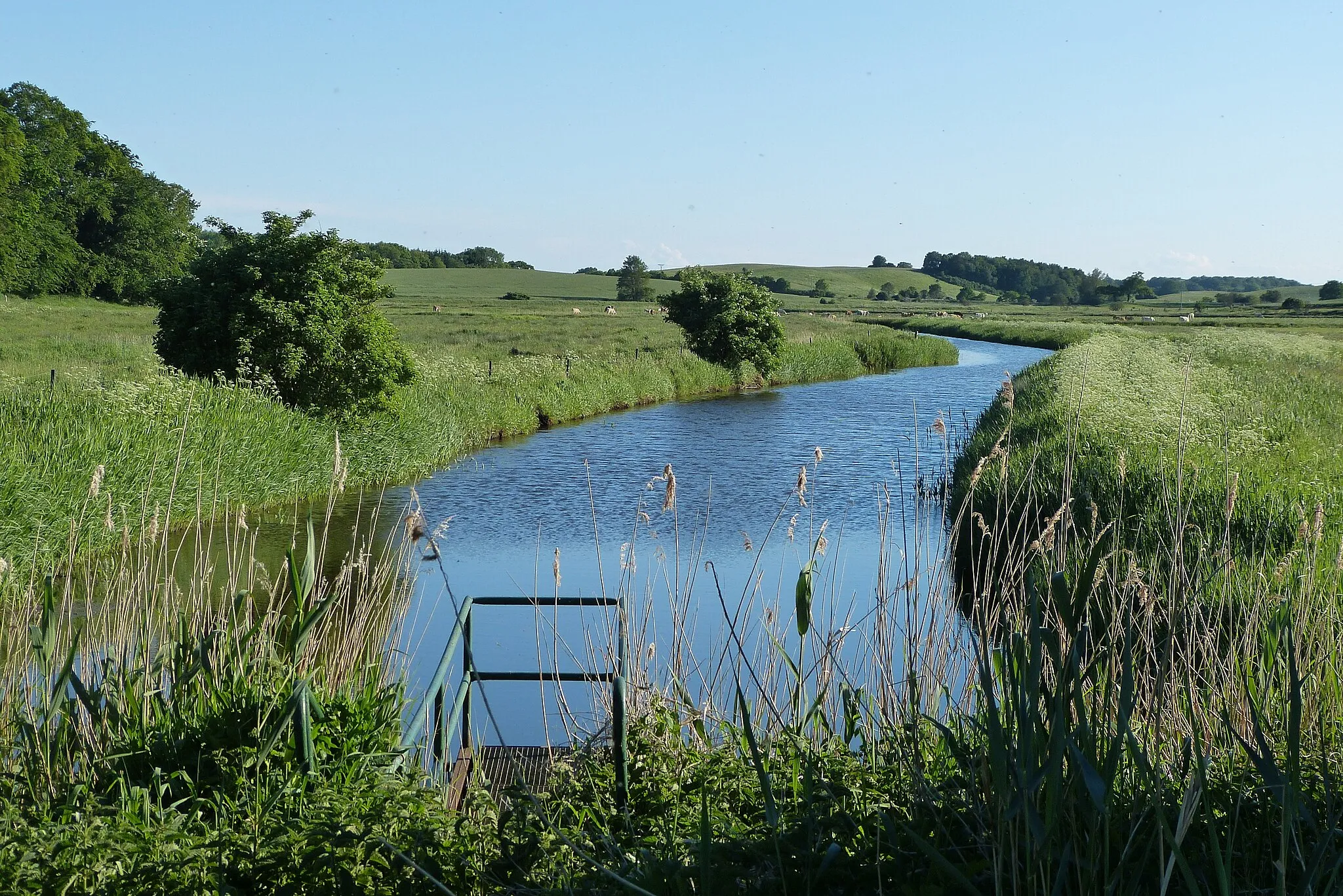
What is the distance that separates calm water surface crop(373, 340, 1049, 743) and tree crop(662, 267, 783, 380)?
27.1 feet

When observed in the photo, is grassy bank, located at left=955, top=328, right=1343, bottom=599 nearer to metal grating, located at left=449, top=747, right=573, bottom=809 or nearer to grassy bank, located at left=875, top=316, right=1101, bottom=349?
metal grating, located at left=449, top=747, right=573, bottom=809

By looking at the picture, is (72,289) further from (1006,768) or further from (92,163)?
(1006,768)

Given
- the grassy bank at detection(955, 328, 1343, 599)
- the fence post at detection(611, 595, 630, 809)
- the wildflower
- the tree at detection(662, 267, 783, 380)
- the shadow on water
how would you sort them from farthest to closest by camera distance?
the tree at detection(662, 267, 783, 380) < the shadow on water < the grassy bank at detection(955, 328, 1343, 599) < the wildflower < the fence post at detection(611, 595, 630, 809)

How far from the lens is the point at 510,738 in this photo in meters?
7.09

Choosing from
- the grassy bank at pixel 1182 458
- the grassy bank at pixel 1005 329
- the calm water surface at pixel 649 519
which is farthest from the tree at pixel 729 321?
the grassy bank at pixel 1005 329

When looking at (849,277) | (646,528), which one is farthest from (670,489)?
(849,277)

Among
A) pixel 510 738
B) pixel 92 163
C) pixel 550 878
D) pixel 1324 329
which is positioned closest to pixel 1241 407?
pixel 510 738

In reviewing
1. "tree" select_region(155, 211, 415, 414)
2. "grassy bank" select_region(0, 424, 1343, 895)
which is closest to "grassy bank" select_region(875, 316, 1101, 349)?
"tree" select_region(155, 211, 415, 414)

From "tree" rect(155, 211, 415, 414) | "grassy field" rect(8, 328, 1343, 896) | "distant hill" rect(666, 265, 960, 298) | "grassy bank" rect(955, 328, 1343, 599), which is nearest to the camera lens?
"grassy field" rect(8, 328, 1343, 896)

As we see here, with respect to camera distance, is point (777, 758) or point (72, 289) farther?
point (72, 289)

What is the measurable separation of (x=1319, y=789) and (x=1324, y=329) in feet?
A: 216

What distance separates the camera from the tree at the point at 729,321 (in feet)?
119

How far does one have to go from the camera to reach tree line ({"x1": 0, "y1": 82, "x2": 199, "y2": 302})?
50.7m

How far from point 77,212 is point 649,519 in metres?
64.1
